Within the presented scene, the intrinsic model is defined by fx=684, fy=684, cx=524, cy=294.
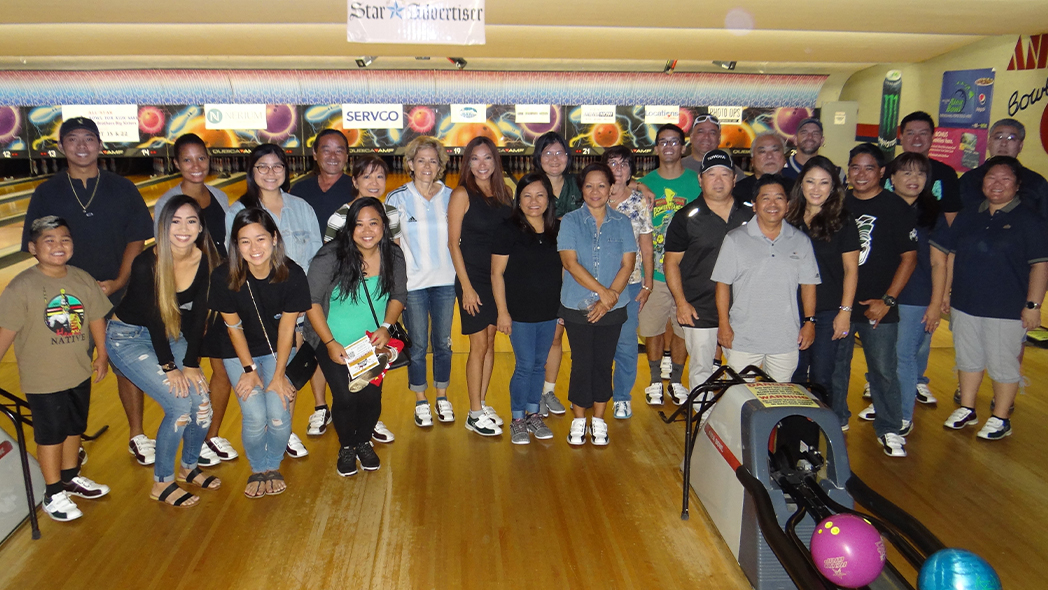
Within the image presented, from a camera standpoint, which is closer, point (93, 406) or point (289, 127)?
point (93, 406)

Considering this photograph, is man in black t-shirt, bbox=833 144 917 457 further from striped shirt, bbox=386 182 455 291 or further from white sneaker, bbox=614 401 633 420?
striped shirt, bbox=386 182 455 291

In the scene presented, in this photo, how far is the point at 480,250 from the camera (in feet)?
7.76

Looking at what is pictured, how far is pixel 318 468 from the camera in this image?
7.47ft

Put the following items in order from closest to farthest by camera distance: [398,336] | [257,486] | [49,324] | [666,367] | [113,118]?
[49,324] → [257,486] → [398,336] → [666,367] → [113,118]

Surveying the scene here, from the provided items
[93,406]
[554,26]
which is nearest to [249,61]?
[554,26]

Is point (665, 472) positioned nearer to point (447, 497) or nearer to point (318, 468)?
point (447, 497)

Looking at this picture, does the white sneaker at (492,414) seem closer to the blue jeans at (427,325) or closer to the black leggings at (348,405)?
the blue jeans at (427,325)

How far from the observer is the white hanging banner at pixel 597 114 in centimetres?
600

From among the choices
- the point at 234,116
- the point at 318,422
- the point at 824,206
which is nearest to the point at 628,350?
the point at 824,206

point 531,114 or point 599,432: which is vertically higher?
point 531,114

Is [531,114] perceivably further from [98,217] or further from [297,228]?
[98,217]

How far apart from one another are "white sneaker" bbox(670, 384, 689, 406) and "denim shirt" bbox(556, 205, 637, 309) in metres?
0.70

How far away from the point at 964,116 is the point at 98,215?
197 inches

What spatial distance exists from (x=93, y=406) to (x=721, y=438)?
7.91ft
